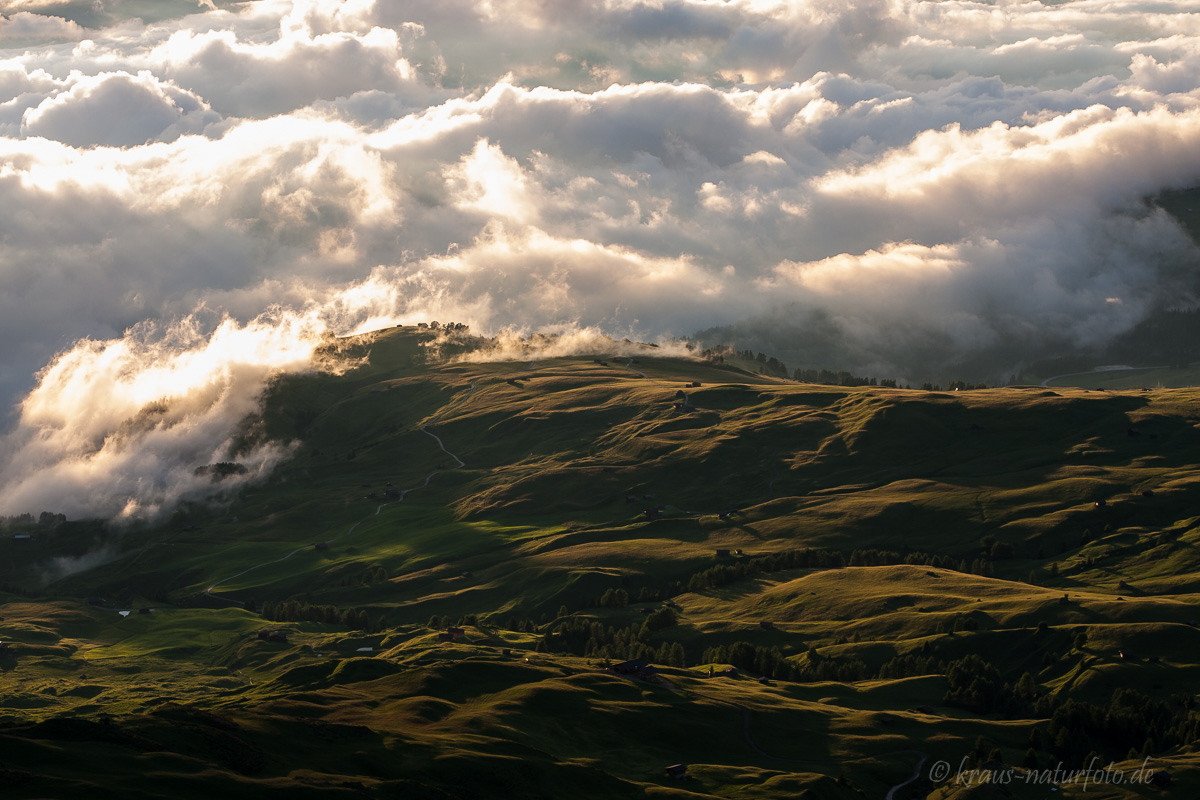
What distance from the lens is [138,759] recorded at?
142625 mm

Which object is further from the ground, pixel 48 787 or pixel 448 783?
pixel 48 787

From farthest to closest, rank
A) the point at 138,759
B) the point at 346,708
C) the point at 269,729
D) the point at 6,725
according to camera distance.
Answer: the point at 346,708 < the point at 269,729 < the point at 6,725 < the point at 138,759

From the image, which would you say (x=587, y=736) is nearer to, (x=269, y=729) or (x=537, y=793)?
(x=537, y=793)

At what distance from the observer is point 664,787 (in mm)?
173375

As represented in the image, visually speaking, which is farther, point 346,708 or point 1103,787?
point 346,708

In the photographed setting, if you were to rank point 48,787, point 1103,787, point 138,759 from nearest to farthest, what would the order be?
point 48,787 → point 138,759 → point 1103,787

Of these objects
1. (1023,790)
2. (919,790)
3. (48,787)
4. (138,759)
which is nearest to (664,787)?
(919,790)

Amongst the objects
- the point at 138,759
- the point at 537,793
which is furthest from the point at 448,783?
the point at 138,759

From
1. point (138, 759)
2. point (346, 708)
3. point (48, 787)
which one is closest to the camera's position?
point (48, 787)

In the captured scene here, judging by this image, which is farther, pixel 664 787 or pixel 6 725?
pixel 664 787

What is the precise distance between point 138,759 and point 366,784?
1088 inches

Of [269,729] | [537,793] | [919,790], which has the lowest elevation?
[919,790]

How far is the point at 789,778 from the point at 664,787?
21.5m

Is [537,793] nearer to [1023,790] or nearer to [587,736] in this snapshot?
[587,736]
